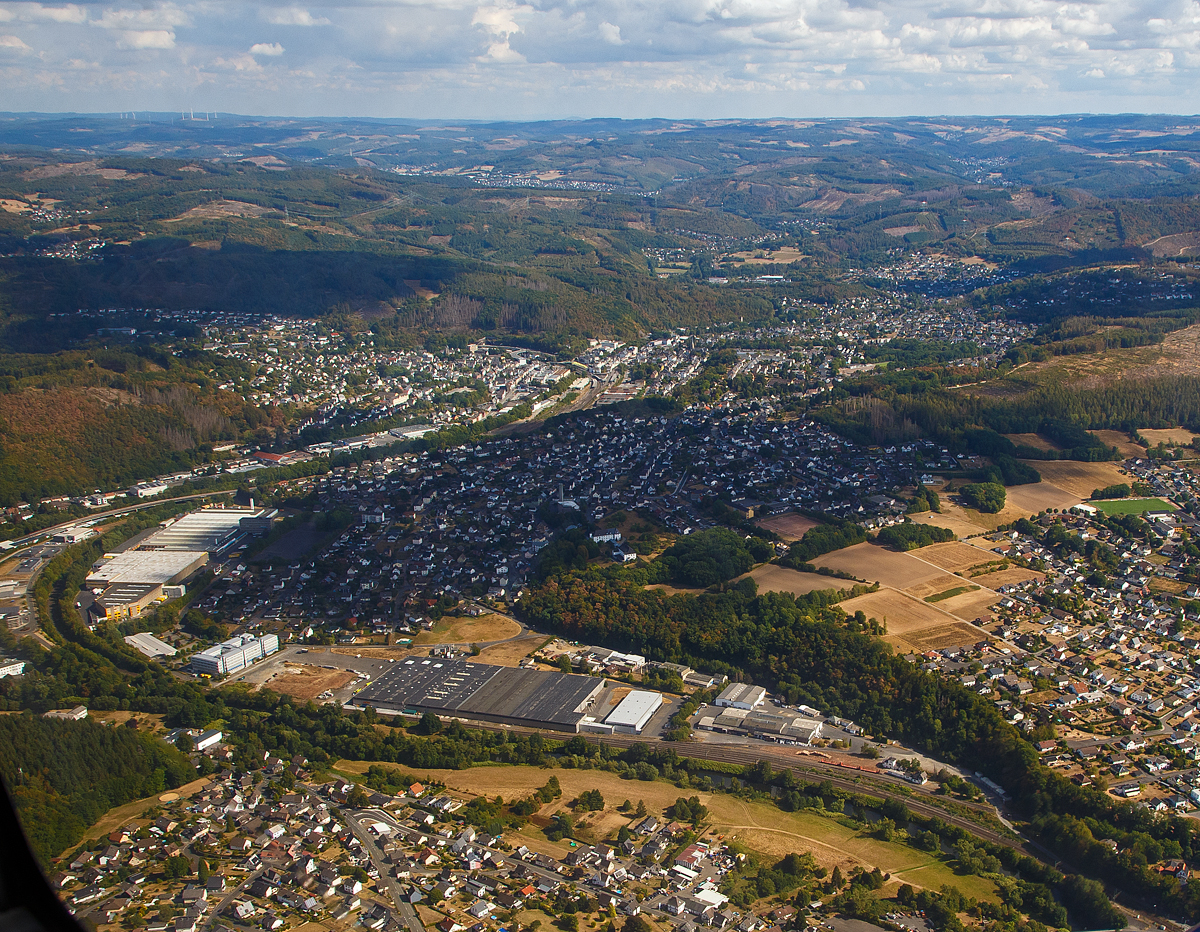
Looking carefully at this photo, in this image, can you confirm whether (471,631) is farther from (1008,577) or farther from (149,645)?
(1008,577)

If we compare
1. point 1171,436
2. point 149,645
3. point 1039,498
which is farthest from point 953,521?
point 149,645

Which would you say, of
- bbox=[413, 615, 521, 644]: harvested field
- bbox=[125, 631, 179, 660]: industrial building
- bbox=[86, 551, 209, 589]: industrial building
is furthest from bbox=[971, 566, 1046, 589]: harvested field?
bbox=[86, 551, 209, 589]: industrial building

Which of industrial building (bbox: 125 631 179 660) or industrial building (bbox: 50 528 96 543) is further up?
industrial building (bbox: 50 528 96 543)

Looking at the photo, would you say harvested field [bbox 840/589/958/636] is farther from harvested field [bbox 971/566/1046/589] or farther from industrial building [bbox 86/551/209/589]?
industrial building [bbox 86/551/209/589]

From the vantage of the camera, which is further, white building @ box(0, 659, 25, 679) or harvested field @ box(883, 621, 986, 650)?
harvested field @ box(883, 621, 986, 650)

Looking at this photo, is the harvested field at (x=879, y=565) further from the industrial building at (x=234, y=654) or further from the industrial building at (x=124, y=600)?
the industrial building at (x=124, y=600)

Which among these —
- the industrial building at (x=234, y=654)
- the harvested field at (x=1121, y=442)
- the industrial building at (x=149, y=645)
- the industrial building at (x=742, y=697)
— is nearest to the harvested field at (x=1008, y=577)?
the industrial building at (x=742, y=697)
